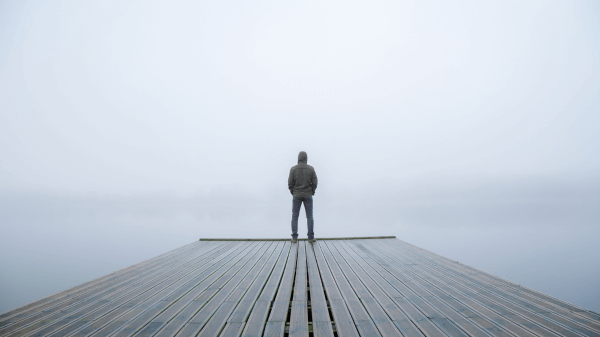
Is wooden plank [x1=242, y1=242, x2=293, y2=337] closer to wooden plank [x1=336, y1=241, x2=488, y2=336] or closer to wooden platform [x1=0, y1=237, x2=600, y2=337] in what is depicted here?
wooden platform [x1=0, y1=237, x2=600, y2=337]

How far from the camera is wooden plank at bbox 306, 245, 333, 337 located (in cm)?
140

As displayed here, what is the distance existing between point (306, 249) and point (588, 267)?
58.5ft

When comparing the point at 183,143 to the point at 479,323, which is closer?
the point at 479,323

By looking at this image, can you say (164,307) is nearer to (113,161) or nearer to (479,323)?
(479,323)

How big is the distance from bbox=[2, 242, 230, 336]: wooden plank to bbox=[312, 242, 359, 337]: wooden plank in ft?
4.94

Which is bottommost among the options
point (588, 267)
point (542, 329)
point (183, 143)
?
point (588, 267)

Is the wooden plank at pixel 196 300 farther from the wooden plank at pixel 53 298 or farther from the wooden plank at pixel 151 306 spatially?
the wooden plank at pixel 53 298

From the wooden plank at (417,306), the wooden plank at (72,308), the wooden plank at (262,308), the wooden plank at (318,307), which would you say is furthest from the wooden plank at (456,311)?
the wooden plank at (72,308)

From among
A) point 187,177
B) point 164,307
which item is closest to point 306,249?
point 164,307

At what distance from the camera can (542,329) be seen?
1447 millimetres

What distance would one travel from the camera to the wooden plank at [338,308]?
1.41 meters

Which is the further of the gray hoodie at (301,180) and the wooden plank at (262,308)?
the gray hoodie at (301,180)

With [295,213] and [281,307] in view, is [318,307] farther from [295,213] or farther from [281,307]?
[295,213]

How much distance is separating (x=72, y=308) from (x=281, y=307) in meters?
1.35
